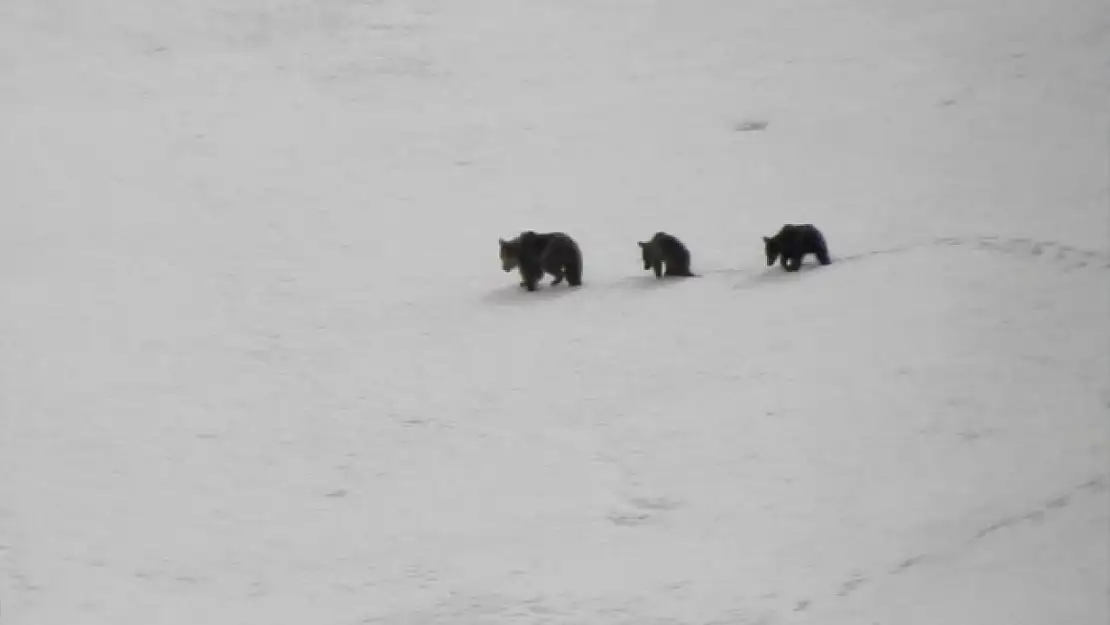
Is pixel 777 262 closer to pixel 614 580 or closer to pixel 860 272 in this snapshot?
pixel 860 272

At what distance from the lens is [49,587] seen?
220 inches

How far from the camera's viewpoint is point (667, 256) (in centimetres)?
845

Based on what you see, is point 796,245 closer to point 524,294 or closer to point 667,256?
point 667,256

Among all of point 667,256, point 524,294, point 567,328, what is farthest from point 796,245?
point 524,294

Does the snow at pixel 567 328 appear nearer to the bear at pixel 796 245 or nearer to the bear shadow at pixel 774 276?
the bear shadow at pixel 774 276

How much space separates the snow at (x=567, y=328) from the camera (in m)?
5.64

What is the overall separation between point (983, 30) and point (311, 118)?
5695mm

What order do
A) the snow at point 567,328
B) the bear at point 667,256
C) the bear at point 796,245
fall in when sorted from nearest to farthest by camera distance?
the snow at point 567,328, the bear at point 796,245, the bear at point 667,256

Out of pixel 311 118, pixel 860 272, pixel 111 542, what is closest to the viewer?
pixel 111 542

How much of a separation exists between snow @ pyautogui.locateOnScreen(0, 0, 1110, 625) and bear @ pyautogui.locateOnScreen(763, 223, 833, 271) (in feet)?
0.61

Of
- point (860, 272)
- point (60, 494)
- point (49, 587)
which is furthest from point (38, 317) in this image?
point (860, 272)

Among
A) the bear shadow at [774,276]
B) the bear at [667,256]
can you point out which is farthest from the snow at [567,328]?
the bear at [667,256]

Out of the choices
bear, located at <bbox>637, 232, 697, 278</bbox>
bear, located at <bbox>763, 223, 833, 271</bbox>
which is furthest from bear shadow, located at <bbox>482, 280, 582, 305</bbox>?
bear, located at <bbox>763, 223, 833, 271</bbox>

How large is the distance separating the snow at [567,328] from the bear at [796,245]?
0.19 metres
